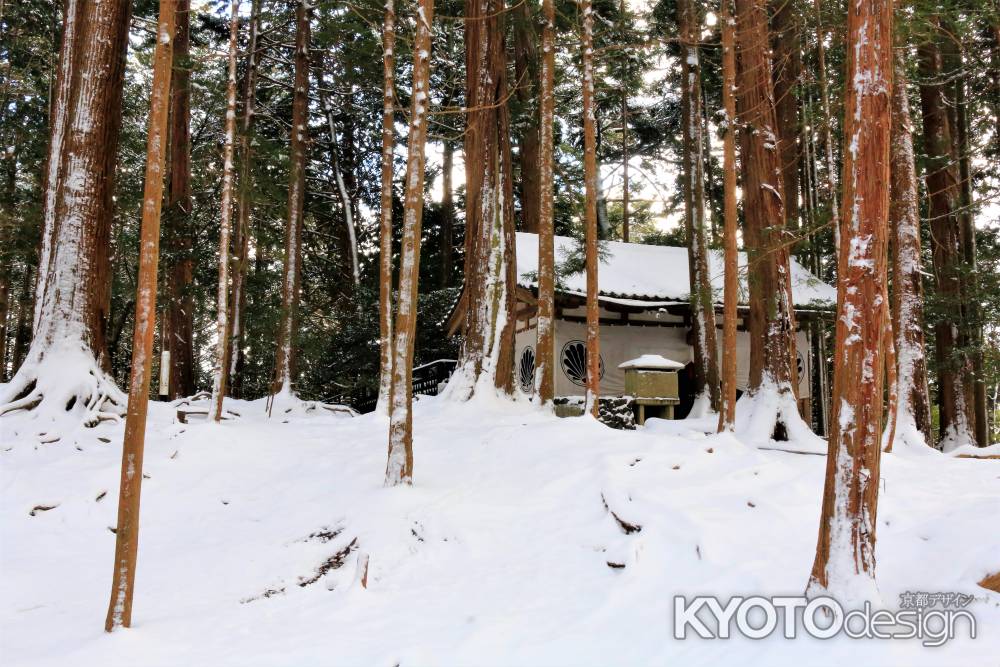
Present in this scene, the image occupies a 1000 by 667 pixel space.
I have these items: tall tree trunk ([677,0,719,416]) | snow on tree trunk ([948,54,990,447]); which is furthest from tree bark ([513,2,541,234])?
snow on tree trunk ([948,54,990,447])

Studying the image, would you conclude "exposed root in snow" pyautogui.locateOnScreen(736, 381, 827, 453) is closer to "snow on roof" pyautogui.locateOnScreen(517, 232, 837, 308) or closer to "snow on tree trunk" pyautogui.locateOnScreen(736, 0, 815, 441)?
"snow on tree trunk" pyautogui.locateOnScreen(736, 0, 815, 441)

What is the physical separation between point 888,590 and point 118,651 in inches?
203

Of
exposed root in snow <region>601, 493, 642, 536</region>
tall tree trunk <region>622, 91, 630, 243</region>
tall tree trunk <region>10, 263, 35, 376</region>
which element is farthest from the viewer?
tall tree trunk <region>622, 91, 630, 243</region>

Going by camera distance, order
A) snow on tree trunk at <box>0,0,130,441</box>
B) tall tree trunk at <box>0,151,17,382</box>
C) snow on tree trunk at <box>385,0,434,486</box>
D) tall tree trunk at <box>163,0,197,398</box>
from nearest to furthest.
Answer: snow on tree trunk at <box>385,0,434,486</box>
snow on tree trunk at <box>0,0,130,441</box>
tall tree trunk at <box>163,0,197,398</box>
tall tree trunk at <box>0,151,17,382</box>

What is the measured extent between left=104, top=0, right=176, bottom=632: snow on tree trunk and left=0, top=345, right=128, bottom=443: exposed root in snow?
5.34 m

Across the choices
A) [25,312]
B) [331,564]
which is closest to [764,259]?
[331,564]

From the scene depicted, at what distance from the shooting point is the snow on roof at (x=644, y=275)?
1652cm

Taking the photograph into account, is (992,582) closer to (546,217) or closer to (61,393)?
(546,217)

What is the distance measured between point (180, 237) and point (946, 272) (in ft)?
53.8

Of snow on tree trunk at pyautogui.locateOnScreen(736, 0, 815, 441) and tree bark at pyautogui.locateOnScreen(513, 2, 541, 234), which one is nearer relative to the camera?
snow on tree trunk at pyautogui.locateOnScreen(736, 0, 815, 441)

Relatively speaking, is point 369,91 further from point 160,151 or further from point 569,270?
point 160,151

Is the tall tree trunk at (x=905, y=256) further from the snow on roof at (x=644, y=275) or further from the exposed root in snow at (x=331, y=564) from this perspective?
the exposed root in snow at (x=331, y=564)

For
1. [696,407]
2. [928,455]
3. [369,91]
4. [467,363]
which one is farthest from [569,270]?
[369,91]

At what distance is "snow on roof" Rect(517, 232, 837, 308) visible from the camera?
16516 mm
